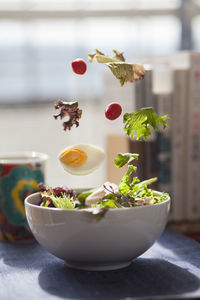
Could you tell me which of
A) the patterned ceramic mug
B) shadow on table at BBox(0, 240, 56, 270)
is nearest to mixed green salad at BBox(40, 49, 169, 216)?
shadow on table at BBox(0, 240, 56, 270)

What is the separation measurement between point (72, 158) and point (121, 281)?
0.20 m

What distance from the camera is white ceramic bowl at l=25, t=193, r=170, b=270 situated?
684mm

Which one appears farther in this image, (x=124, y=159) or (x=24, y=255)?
(x=24, y=255)

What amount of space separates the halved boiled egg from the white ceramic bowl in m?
0.08

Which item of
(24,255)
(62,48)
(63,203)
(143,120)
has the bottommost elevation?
(24,255)

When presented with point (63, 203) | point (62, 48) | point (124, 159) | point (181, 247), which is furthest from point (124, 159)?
point (62, 48)

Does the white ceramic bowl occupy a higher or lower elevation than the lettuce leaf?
lower

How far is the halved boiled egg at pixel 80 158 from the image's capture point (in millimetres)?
762

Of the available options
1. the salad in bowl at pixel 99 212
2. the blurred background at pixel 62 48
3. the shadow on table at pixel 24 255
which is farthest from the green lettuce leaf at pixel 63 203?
the blurred background at pixel 62 48

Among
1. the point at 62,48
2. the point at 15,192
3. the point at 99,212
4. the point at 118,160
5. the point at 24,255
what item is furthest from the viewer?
the point at 62,48

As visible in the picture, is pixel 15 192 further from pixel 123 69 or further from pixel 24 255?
pixel 123 69

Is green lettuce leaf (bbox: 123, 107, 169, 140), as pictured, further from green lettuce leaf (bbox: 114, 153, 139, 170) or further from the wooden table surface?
the wooden table surface

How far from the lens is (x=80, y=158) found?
2.52 ft

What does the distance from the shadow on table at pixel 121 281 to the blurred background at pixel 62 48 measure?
4.31ft
